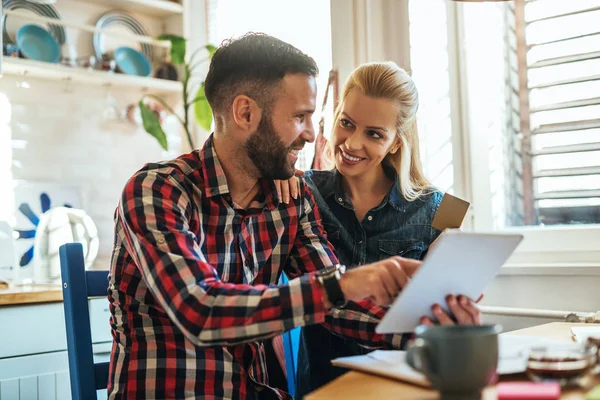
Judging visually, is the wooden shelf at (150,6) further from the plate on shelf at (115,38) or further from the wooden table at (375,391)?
the wooden table at (375,391)

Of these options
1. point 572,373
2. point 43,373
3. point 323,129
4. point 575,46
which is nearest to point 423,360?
point 572,373

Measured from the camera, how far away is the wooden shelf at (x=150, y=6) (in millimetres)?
3303

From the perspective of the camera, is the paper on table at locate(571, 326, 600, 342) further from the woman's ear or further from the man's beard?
the woman's ear

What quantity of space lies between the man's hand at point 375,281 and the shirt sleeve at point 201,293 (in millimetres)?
46

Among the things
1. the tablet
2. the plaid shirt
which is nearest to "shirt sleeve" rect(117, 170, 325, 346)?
the plaid shirt

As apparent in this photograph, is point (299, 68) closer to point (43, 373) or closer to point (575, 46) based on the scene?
point (575, 46)

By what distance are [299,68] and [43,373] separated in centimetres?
142

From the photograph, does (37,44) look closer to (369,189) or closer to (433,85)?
(433,85)

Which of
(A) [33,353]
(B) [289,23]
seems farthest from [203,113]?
(A) [33,353]

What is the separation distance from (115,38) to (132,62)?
0.13m

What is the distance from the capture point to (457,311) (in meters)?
1.03

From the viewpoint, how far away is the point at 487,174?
2289mm

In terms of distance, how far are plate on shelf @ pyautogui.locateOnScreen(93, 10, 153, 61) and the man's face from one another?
1953mm

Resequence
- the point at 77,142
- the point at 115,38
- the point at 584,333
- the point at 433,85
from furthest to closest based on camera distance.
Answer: the point at 115,38 < the point at 77,142 < the point at 433,85 < the point at 584,333
